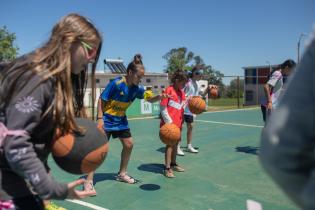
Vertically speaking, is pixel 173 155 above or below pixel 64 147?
below

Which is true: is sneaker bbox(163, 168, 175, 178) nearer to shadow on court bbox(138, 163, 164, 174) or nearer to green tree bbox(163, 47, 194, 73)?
shadow on court bbox(138, 163, 164, 174)

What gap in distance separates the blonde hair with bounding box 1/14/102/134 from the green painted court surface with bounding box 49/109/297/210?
2.69 m

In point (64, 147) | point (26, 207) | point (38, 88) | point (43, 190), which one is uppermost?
point (38, 88)

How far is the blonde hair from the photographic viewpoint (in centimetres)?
172

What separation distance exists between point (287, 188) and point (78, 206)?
399cm

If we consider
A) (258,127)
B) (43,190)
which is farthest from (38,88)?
(258,127)

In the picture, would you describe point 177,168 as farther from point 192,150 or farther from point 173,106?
point 192,150

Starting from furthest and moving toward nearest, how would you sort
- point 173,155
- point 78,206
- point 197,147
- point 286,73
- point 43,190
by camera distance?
point 197,147 → point 286,73 → point 173,155 → point 78,206 → point 43,190

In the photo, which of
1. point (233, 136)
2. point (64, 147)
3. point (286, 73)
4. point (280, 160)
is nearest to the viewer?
point (280, 160)

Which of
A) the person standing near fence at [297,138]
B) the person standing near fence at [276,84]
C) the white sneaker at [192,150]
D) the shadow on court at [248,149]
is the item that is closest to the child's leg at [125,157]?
the white sneaker at [192,150]

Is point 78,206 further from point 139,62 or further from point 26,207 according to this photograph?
point 26,207

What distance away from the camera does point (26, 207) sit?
1.79m

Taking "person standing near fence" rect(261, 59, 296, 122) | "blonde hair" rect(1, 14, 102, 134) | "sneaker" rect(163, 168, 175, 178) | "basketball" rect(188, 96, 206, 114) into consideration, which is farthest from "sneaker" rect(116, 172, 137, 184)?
"blonde hair" rect(1, 14, 102, 134)

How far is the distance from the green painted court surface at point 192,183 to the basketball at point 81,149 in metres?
2.35
